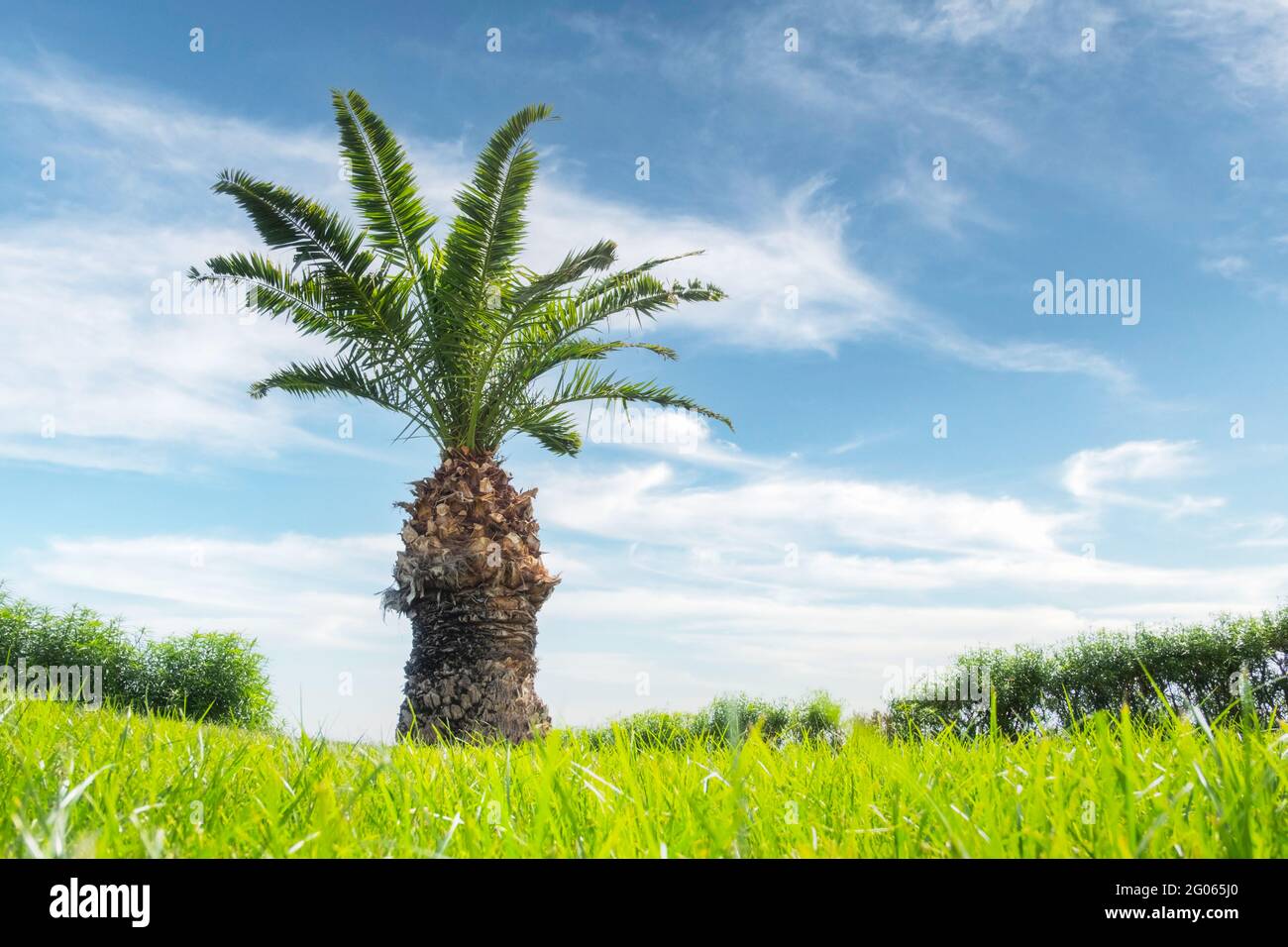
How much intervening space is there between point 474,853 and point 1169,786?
1.61 meters

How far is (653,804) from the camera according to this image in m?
2.18

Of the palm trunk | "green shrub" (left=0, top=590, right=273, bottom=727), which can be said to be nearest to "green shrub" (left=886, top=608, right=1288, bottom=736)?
the palm trunk

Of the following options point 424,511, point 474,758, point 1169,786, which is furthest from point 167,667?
point 1169,786

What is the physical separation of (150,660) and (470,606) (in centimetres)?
779

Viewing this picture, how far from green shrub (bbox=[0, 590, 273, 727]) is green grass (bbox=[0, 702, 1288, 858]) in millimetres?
13446

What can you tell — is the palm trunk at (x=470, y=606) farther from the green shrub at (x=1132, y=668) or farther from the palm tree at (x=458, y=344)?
the green shrub at (x=1132, y=668)

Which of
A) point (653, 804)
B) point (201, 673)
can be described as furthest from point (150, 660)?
point (653, 804)

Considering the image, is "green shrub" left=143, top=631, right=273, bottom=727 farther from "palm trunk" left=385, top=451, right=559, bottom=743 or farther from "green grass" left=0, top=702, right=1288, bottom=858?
"green grass" left=0, top=702, right=1288, bottom=858

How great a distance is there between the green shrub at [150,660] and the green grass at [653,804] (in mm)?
13446

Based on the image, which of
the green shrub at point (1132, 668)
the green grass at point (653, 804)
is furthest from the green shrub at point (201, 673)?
the green grass at point (653, 804)

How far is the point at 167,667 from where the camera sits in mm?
15156

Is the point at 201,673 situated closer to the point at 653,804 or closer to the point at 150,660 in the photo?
the point at 150,660

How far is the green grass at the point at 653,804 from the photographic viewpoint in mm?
1639
